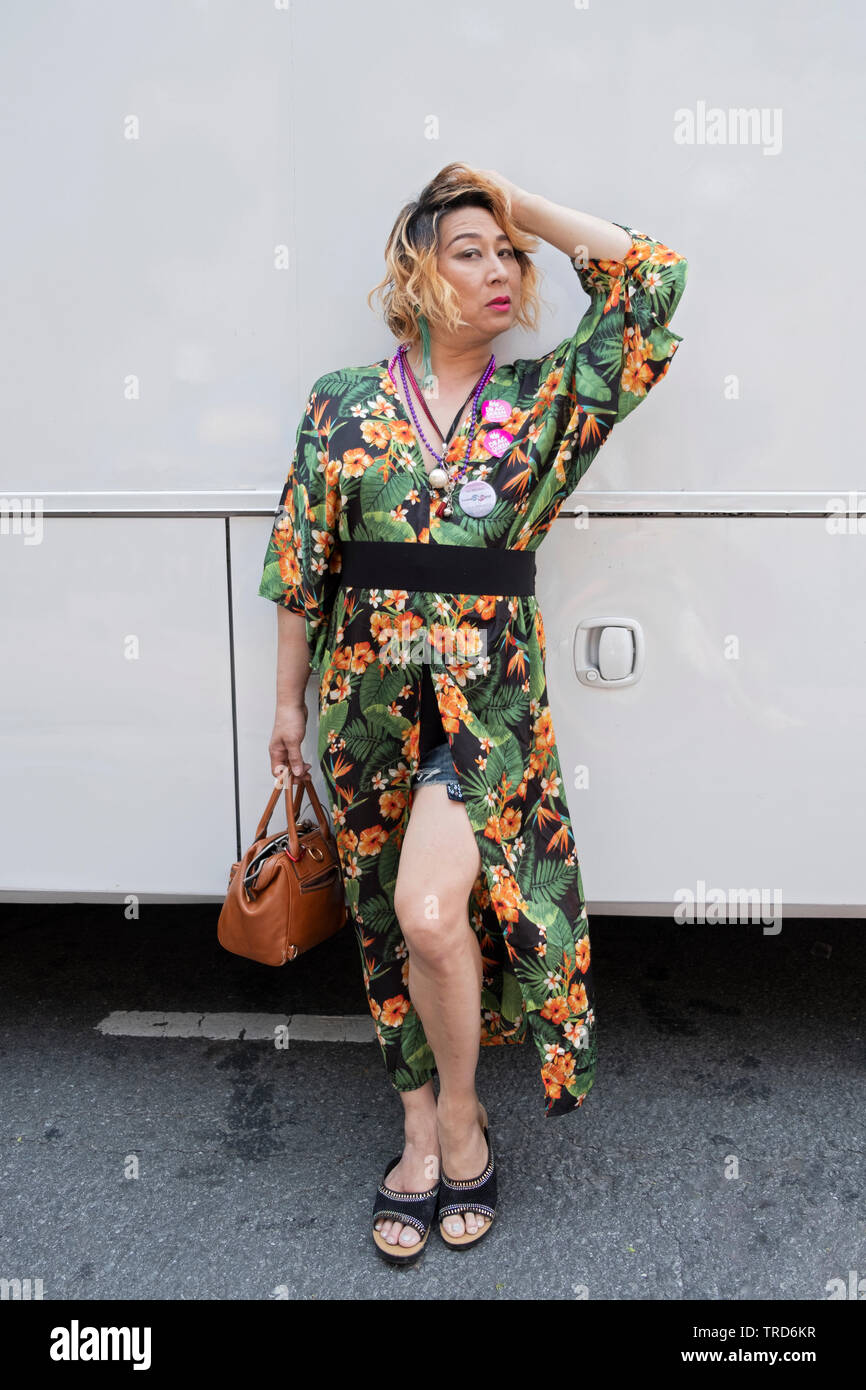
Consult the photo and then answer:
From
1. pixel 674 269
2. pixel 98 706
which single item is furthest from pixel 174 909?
pixel 674 269

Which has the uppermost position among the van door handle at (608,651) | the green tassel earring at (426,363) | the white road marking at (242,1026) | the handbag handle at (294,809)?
the green tassel earring at (426,363)

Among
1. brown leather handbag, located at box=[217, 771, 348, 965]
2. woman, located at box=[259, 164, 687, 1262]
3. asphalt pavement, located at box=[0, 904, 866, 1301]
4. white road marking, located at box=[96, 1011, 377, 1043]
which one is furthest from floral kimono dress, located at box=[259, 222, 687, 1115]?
white road marking, located at box=[96, 1011, 377, 1043]

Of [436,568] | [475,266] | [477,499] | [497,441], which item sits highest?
[475,266]

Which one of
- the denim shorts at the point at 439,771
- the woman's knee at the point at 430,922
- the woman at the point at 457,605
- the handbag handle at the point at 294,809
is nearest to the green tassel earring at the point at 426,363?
the woman at the point at 457,605

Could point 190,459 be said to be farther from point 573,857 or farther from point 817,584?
point 817,584

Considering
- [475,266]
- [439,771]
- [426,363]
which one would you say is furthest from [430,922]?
[475,266]

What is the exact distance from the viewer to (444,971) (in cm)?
180

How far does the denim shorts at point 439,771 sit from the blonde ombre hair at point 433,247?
80 cm

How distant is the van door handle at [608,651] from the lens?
2.07 m

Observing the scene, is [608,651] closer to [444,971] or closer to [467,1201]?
[444,971]

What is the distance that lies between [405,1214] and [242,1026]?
85 centimetres

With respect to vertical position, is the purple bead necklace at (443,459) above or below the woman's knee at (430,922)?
above

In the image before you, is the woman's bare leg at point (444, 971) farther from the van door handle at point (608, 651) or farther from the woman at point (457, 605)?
the van door handle at point (608, 651)

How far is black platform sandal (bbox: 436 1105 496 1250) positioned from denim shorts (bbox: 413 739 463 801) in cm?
76
